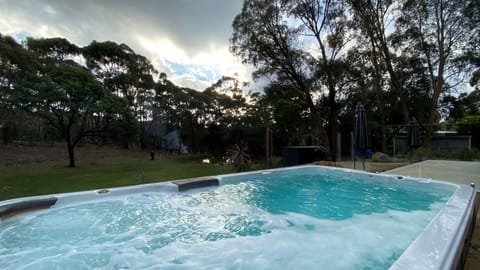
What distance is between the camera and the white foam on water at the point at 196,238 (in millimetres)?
1985

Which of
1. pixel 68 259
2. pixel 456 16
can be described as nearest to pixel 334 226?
pixel 68 259

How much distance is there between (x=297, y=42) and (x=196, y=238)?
1041 centimetres

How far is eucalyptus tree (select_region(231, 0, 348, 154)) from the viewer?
33.4ft

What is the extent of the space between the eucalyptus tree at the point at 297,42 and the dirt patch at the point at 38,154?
995cm

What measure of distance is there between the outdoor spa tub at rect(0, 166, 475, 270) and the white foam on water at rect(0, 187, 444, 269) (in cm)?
1

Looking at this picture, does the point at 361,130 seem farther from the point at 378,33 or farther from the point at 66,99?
the point at 66,99

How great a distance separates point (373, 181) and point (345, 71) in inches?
270

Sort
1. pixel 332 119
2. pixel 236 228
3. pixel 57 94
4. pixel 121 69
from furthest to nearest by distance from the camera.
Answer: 1. pixel 121 69
2. pixel 332 119
3. pixel 57 94
4. pixel 236 228

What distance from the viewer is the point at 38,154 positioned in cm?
1152

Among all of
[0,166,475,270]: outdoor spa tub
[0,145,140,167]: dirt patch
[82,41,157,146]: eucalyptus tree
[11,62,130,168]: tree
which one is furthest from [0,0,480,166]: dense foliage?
[0,166,475,270]: outdoor spa tub

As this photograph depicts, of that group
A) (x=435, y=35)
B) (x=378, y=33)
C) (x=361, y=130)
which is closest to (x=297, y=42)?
(x=378, y=33)

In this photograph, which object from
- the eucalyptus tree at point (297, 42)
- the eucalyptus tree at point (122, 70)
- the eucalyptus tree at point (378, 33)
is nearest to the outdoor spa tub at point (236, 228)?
the eucalyptus tree at point (297, 42)

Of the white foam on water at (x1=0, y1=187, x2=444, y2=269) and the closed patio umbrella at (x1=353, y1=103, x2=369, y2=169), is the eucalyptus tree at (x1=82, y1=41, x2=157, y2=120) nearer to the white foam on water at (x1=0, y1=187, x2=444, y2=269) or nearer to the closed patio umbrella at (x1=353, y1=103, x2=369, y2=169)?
the white foam on water at (x1=0, y1=187, x2=444, y2=269)

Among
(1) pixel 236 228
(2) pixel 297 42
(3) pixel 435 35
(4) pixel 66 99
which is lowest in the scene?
(1) pixel 236 228
